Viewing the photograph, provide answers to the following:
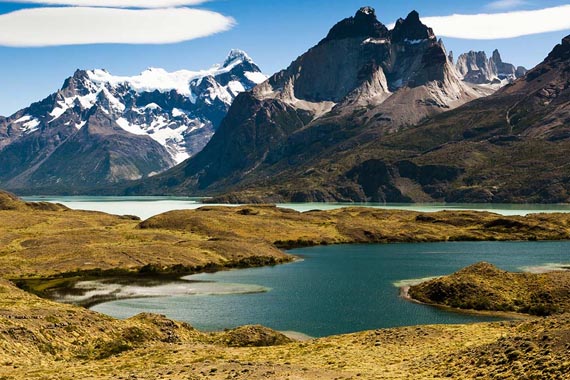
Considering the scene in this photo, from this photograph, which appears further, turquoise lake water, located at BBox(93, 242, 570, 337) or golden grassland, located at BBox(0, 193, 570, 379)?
turquoise lake water, located at BBox(93, 242, 570, 337)

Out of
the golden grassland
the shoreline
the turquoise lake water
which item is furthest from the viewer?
the shoreline

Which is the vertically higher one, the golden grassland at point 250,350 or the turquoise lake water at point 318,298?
the golden grassland at point 250,350

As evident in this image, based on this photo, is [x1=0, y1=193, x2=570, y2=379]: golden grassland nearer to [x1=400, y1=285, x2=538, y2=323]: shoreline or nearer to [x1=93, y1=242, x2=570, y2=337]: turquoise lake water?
[x1=93, y1=242, x2=570, y2=337]: turquoise lake water

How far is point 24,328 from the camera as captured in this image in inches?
2739

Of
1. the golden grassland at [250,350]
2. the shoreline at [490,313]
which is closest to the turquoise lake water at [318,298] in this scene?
the shoreline at [490,313]

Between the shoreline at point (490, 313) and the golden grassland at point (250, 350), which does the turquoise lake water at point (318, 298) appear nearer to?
the shoreline at point (490, 313)

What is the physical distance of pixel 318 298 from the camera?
115562 mm

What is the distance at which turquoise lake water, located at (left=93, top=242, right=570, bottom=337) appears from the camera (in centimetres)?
9506

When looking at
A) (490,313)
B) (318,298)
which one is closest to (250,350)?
(490,313)

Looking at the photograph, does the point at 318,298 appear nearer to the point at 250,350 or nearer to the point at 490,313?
the point at 490,313

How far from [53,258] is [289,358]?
11398 cm

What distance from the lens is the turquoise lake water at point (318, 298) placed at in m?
95.1

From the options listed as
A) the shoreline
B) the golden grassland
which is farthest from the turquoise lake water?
the golden grassland

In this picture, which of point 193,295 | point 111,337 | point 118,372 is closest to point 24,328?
point 111,337
